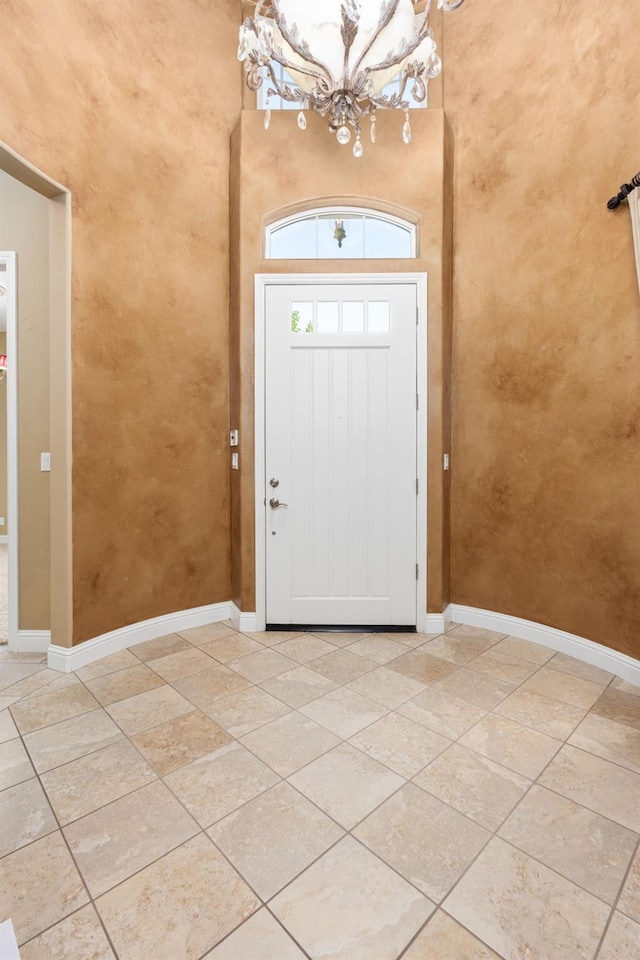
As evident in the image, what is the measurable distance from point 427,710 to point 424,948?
44.6 inches

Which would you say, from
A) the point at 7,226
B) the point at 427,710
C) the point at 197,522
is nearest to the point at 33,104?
the point at 7,226

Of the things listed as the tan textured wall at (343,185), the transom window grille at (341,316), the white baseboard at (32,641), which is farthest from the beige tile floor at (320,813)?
the transom window grille at (341,316)

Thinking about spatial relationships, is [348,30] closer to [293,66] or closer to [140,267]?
[293,66]

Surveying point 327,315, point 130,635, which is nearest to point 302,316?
point 327,315

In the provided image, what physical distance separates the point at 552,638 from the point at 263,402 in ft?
8.37

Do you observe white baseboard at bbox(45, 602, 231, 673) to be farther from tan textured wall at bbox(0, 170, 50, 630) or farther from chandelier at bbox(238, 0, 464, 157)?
chandelier at bbox(238, 0, 464, 157)

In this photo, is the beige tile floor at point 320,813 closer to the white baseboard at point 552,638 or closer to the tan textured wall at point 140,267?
the white baseboard at point 552,638

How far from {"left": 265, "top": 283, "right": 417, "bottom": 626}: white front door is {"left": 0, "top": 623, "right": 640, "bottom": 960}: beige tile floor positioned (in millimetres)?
664

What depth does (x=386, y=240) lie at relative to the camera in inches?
130

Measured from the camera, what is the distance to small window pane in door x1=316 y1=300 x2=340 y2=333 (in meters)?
3.21

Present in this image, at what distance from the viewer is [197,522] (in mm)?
3371

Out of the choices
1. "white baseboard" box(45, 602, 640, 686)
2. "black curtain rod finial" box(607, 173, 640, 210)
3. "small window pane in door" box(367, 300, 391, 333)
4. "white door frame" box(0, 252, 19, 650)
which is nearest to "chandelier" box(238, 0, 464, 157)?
"small window pane in door" box(367, 300, 391, 333)

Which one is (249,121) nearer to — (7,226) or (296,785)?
(7,226)

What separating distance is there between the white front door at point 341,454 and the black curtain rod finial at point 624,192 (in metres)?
1.20
